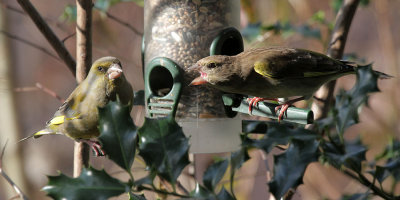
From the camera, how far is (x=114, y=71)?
3082 mm

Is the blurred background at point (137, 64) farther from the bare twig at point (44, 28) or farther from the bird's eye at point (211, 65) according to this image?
the bird's eye at point (211, 65)

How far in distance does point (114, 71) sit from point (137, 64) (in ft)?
7.56

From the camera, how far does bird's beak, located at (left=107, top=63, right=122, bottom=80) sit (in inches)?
121

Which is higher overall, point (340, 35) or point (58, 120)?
point (340, 35)

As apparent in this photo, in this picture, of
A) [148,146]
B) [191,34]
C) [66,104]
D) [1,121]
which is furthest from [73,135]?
[1,121]

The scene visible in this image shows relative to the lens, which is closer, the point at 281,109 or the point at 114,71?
the point at 281,109

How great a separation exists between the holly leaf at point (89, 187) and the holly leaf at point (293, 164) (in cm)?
49

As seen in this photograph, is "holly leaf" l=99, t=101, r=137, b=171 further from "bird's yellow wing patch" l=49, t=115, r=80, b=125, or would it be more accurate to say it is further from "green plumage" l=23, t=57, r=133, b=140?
"bird's yellow wing patch" l=49, t=115, r=80, b=125

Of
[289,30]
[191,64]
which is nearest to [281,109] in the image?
[191,64]

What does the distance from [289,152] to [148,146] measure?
1.60ft

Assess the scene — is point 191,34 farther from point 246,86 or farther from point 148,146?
point 148,146

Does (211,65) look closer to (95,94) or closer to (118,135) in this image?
(95,94)

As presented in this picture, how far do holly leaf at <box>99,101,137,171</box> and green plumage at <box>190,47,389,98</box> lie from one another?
1240 mm

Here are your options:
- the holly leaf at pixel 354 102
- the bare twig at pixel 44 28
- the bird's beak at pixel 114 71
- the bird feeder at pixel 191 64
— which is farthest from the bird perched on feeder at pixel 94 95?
the holly leaf at pixel 354 102
